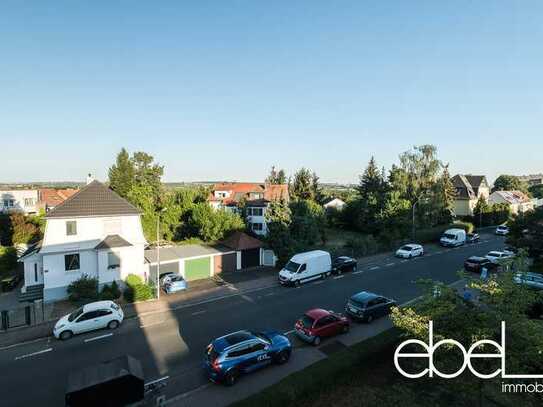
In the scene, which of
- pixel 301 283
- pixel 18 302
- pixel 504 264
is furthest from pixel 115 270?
pixel 504 264

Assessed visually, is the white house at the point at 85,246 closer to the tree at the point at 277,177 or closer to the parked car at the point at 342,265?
the parked car at the point at 342,265

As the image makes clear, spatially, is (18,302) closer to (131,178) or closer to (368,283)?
(368,283)

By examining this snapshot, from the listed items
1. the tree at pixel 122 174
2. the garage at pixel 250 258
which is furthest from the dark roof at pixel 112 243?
the tree at pixel 122 174

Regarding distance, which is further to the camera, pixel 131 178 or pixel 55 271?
pixel 131 178

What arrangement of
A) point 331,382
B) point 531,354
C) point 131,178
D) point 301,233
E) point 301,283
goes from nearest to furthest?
point 531,354
point 331,382
point 301,283
point 301,233
point 131,178

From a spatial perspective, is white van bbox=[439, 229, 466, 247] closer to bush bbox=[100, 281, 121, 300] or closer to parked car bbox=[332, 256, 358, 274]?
parked car bbox=[332, 256, 358, 274]
